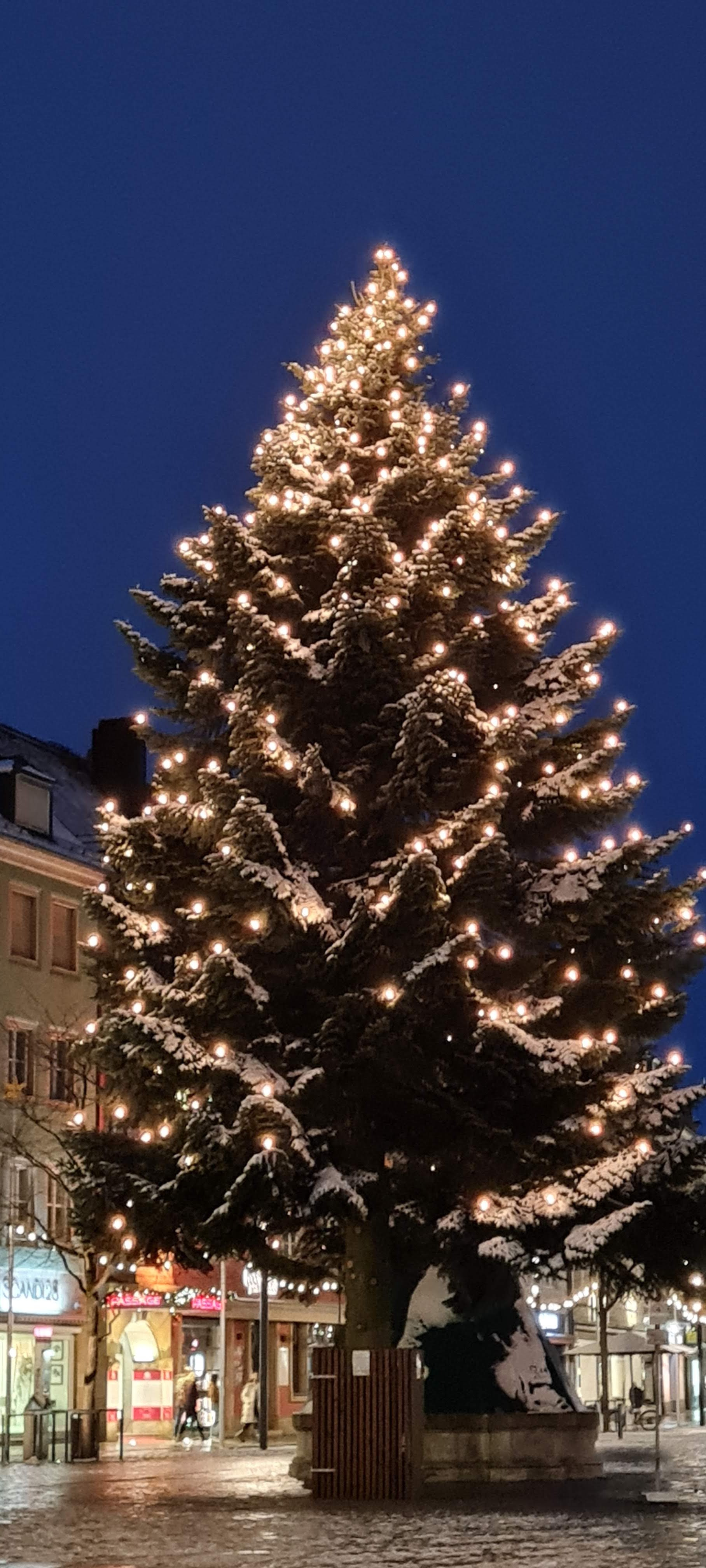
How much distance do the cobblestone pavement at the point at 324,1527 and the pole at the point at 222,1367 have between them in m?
19.6

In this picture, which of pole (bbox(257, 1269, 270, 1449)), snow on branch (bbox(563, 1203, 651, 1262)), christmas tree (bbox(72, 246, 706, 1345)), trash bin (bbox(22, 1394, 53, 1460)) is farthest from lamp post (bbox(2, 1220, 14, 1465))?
snow on branch (bbox(563, 1203, 651, 1262))

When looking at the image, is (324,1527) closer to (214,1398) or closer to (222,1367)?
(222,1367)

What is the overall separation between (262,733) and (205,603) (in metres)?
3.33

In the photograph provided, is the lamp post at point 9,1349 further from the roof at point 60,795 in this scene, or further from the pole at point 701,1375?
the pole at point 701,1375

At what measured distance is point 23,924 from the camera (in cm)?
5678

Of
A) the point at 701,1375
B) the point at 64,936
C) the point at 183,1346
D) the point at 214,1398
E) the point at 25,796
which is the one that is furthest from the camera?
the point at 701,1375

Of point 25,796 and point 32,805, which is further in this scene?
point 32,805

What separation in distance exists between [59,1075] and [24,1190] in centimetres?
290

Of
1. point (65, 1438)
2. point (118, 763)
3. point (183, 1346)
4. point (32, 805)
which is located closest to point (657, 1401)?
point (65, 1438)

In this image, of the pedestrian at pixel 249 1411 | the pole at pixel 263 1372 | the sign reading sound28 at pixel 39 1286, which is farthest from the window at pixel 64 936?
the pole at pixel 263 1372

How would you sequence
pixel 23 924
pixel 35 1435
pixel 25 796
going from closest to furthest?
pixel 35 1435, pixel 23 924, pixel 25 796

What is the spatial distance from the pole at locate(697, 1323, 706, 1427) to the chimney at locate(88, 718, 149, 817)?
2285 centimetres

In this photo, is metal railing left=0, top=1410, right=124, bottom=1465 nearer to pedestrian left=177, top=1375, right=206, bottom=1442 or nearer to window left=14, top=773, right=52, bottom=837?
pedestrian left=177, top=1375, right=206, bottom=1442

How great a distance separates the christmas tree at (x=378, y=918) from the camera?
27.4 m
